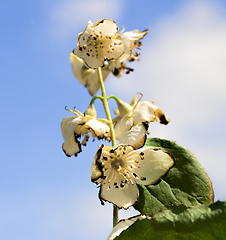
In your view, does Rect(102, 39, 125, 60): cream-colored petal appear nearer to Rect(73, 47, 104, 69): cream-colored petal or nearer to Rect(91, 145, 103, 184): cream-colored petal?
Answer: Rect(73, 47, 104, 69): cream-colored petal

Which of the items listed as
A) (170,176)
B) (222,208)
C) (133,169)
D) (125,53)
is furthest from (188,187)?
(125,53)

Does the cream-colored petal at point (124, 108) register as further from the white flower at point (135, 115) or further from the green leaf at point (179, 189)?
the green leaf at point (179, 189)

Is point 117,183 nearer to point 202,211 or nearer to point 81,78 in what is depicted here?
point 202,211

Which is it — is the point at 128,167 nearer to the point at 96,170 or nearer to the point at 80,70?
the point at 96,170

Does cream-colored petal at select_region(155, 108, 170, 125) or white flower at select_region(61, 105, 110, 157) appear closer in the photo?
white flower at select_region(61, 105, 110, 157)

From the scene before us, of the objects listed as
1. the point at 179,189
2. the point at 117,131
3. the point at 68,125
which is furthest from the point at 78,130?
the point at 179,189

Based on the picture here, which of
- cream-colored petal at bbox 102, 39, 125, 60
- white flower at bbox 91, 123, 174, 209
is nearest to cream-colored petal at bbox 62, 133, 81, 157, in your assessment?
white flower at bbox 91, 123, 174, 209

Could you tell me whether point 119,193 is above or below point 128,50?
below

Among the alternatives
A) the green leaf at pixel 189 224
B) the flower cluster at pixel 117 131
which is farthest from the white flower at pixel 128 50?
the green leaf at pixel 189 224
